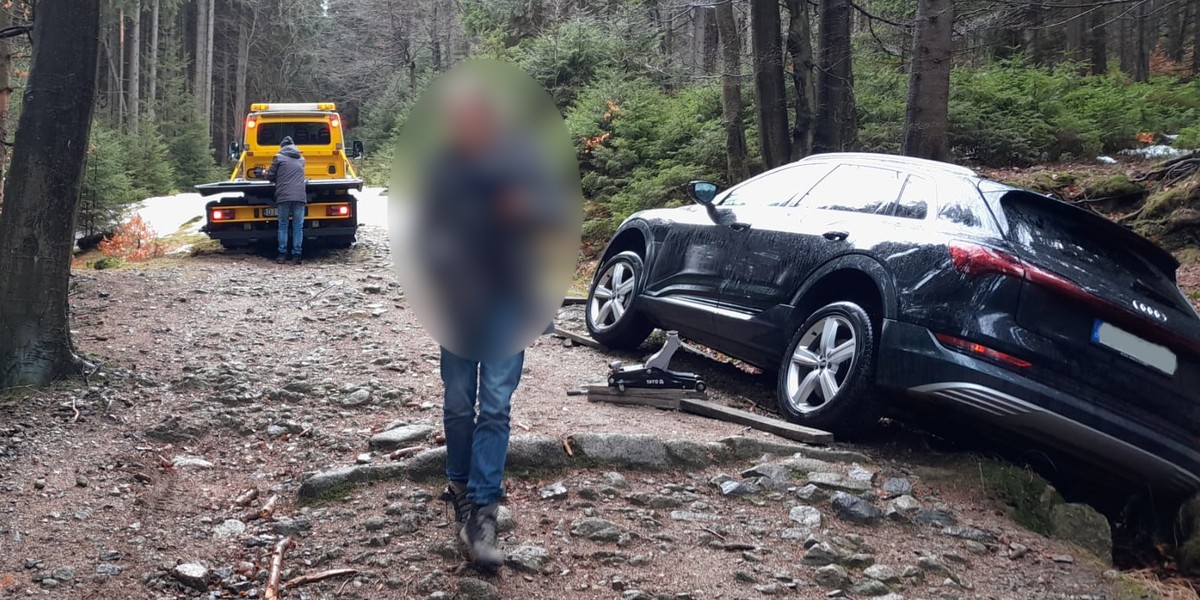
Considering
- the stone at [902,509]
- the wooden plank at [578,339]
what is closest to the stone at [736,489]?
the stone at [902,509]

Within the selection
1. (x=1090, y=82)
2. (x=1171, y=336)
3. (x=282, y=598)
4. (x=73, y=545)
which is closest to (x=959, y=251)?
(x=1171, y=336)

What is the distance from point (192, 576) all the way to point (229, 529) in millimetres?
554

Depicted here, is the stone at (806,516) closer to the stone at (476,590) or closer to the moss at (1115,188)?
the stone at (476,590)

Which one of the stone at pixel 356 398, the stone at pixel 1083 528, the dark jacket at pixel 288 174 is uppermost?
the dark jacket at pixel 288 174

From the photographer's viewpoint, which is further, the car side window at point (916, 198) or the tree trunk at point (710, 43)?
the tree trunk at point (710, 43)

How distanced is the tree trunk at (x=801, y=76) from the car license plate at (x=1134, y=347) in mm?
8343

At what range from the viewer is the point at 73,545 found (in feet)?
13.7

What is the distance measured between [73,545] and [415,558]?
1.53m

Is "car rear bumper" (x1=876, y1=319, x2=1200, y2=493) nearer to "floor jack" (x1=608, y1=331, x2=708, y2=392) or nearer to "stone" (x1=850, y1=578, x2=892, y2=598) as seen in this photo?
"stone" (x1=850, y1=578, x2=892, y2=598)

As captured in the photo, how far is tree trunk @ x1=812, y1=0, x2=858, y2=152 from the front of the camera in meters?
12.7

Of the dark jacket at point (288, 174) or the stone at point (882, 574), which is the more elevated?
the dark jacket at point (288, 174)

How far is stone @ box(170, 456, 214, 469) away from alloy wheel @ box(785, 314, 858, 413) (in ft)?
11.3

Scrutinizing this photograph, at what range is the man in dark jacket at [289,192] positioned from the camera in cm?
1443

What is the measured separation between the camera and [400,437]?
5.45 m
